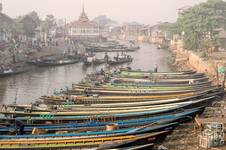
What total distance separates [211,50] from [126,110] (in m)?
25.3

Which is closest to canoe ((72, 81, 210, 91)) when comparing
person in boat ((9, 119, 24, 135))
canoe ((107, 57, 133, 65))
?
person in boat ((9, 119, 24, 135))

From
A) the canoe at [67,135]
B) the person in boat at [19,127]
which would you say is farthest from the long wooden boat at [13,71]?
the canoe at [67,135]

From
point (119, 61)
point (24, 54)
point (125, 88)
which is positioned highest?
point (24, 54)

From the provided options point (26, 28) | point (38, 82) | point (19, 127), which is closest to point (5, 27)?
point (26, 28)

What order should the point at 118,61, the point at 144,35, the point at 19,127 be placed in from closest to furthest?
the point at 19,127 → the point at 118,61 → the point at 144,35

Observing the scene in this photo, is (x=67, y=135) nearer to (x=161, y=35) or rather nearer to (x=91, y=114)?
(x=91, y=114)

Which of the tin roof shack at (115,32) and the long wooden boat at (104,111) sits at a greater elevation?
the tin roof shack at (115,32)

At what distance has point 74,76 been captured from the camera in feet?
135

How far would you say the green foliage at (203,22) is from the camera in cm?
4759

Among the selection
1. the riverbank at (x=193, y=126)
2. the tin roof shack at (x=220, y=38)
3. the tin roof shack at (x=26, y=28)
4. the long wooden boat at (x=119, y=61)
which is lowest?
the riverbank at (x=193, y=126)

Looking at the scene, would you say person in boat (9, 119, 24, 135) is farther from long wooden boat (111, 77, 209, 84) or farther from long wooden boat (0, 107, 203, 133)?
long wooden boat (111, 77, 209, 84)

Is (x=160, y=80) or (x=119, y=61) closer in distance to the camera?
(x=160, y=80)

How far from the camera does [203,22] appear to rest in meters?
47.3

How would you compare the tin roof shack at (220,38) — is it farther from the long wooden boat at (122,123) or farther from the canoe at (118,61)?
the long wooden boat at (122,123)
